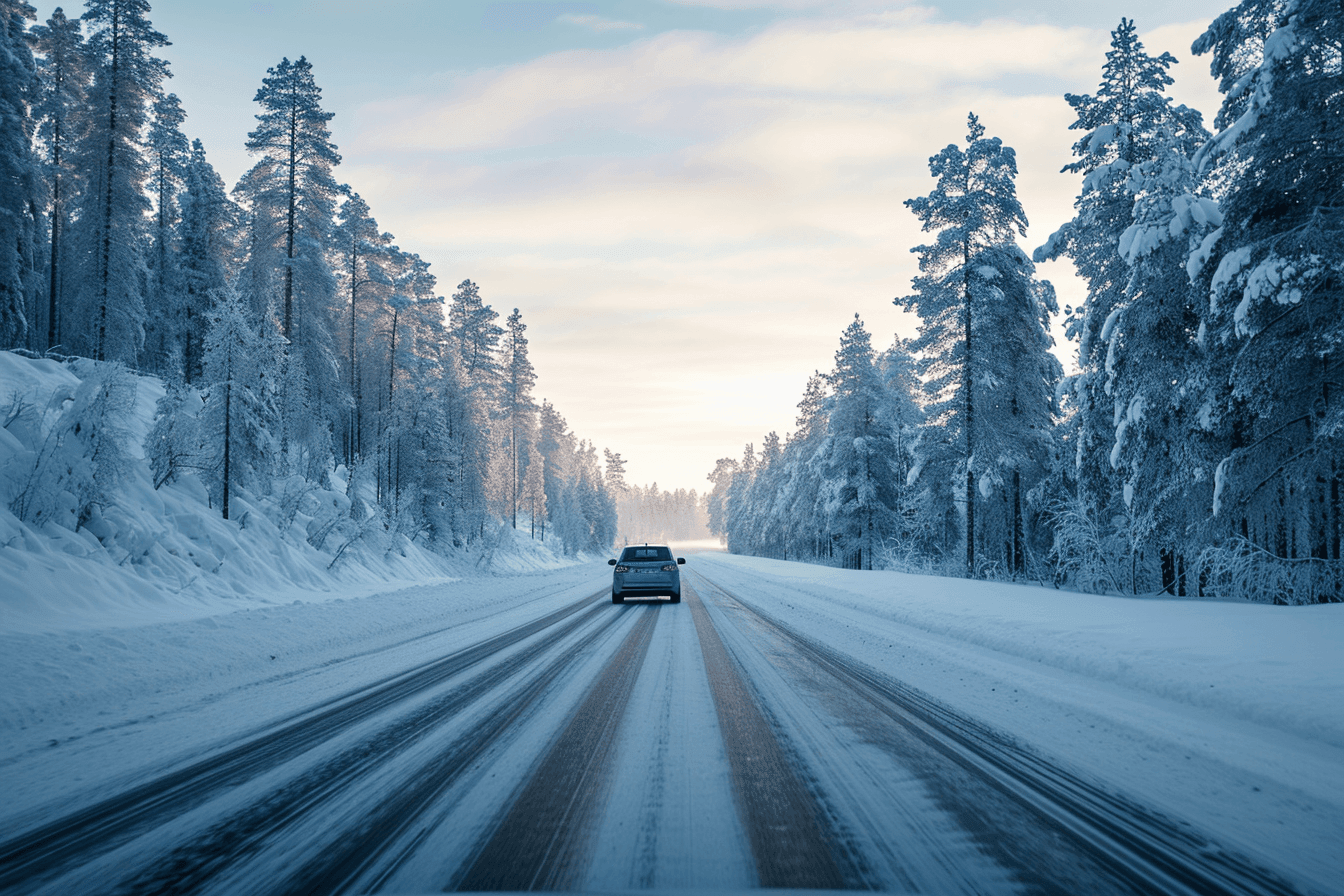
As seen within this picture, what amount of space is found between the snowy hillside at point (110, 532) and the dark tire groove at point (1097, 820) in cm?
996

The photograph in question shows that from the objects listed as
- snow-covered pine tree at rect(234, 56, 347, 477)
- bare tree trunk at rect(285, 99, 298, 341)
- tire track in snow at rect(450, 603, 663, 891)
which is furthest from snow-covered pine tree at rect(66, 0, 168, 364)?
tire track in snow at rect(450, 603, 663, 891)

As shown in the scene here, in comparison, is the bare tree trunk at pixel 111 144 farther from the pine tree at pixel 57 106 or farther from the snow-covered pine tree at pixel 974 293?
the snow-covered pine tree at pixel 974 293

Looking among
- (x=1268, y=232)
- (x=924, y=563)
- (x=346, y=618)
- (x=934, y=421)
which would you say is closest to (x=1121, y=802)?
(x=346, y=618)

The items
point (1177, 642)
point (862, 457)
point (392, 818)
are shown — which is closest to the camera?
point (392, 818)

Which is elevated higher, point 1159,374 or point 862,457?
point 1159,374

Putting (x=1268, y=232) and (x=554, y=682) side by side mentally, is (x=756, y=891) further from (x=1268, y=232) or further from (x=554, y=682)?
(x=1268, y=232)

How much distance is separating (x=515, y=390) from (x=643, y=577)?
4058 centimetres

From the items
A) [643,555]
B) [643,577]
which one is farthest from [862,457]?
[643,577]

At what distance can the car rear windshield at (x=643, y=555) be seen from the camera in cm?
1728

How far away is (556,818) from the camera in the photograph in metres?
3.38

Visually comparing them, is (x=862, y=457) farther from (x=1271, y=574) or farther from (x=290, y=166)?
(x=290, y=166)

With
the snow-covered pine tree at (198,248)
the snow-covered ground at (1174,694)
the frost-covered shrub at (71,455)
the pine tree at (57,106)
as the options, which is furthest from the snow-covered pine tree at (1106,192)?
the pine tree at (57,106)

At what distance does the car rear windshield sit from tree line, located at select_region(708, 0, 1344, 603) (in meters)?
10.7

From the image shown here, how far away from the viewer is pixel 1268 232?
11688 millimetres
